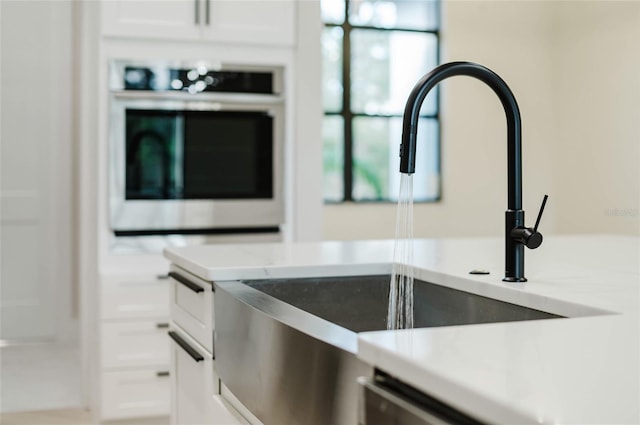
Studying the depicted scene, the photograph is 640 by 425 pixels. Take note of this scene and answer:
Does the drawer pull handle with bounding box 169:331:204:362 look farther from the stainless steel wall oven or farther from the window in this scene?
the window

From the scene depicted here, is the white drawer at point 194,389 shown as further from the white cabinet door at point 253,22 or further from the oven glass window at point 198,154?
the white cabinet door at point 253,22

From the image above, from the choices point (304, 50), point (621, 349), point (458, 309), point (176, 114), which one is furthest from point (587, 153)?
point (621, 349)

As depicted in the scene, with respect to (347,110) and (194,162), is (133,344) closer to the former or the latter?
(194,162)

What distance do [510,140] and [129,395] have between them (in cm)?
227

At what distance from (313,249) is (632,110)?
12.6ft

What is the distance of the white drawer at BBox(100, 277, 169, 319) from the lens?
10.0 ft

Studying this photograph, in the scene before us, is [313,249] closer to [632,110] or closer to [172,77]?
[172,77]

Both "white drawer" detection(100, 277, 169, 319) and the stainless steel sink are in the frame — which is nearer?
the stainless steel sink

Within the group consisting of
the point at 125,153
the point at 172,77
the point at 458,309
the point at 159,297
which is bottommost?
the point at 159,297

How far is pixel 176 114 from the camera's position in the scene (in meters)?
3.18

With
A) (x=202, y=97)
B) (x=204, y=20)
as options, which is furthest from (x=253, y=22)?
(x=202, y=97)

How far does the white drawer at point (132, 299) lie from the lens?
3062mm

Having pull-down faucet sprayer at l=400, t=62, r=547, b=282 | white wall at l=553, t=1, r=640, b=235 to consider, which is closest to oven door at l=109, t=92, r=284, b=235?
pull-down faucet sprayer at l=400, t=62, r=547, b=282

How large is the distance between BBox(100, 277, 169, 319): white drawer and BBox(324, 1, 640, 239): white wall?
254cm
